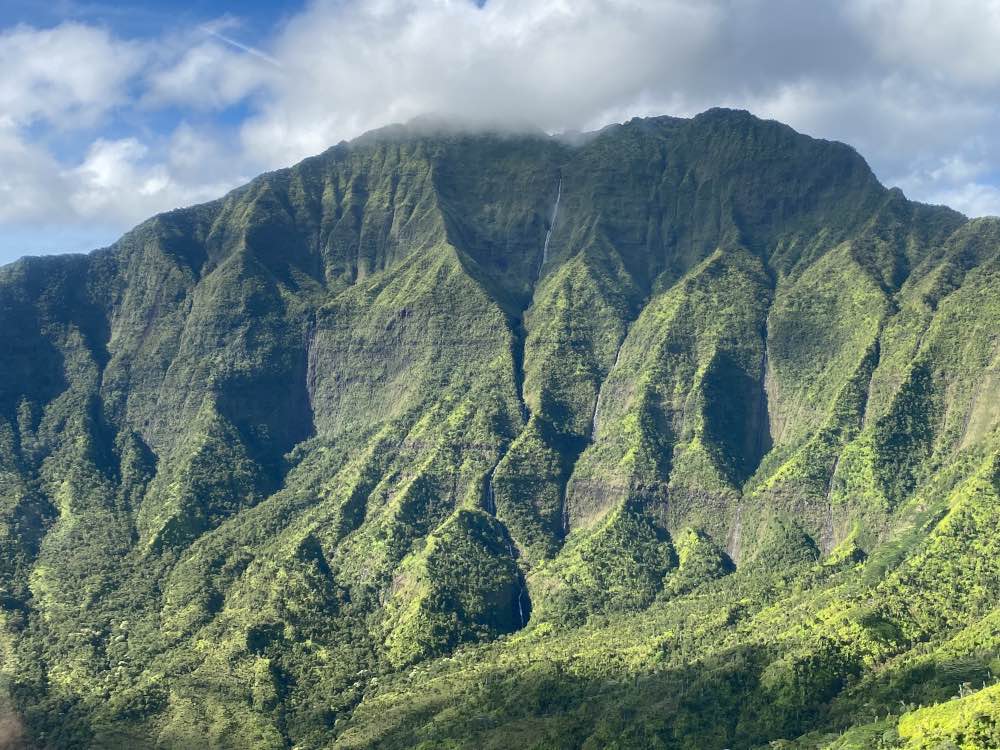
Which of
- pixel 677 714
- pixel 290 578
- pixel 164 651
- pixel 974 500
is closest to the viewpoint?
pixel 677 714

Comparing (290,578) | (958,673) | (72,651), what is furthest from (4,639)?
(958,673)

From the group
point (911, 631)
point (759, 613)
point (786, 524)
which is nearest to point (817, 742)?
point (911, 631)

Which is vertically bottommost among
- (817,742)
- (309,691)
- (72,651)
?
(817,742)

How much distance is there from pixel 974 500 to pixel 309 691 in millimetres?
104864

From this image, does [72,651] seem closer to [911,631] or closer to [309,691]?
[309,691]

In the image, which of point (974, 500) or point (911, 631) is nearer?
point (911, 631)

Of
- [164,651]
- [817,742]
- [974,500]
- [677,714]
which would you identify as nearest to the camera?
[817,742]

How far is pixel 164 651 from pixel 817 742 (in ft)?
348

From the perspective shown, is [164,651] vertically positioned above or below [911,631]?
above

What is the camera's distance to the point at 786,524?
19912 cm

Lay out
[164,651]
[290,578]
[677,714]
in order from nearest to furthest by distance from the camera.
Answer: [677,714] → [164,651] → [290,578]

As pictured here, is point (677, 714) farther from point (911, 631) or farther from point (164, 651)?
point (164, 651)

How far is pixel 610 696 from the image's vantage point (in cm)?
15412

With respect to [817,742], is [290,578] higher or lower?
higher
